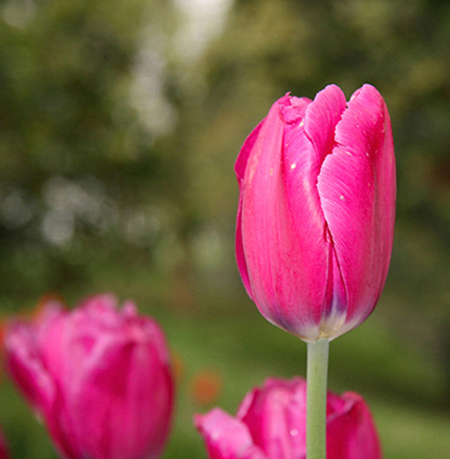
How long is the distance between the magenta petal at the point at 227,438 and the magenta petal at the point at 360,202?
90 millimetres


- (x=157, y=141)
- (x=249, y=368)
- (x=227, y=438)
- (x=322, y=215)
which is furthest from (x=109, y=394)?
(x=249, y=368)

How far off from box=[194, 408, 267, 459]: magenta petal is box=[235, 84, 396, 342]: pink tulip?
0.08 meters

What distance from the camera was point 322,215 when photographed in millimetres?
339

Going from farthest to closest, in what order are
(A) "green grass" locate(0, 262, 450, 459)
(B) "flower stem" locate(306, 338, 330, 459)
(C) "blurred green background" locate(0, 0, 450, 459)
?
(C) "blurred green background" locate(0, 0, 450, 459) < (A) "green grass" locate(0, 262, 450, 459) < (B) "flower stem" locate(306, 338, 330, 459)

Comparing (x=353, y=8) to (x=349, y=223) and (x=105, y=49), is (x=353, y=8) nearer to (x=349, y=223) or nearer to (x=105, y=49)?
(x=105, y=49)

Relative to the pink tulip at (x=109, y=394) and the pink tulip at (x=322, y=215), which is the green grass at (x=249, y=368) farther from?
the pink tulip at (x=322, y=215)

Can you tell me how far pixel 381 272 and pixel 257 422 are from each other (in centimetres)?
14

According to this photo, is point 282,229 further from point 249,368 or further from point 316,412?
point 249,368

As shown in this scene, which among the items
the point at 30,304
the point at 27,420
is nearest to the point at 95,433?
the point at 27,420

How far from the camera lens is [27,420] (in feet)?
6.74

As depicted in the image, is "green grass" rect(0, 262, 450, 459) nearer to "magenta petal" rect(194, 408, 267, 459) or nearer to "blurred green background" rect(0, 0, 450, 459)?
"blurred green background" rect(0, 0, 450, 459)

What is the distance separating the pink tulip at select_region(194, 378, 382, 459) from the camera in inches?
14.6

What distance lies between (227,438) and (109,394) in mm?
170

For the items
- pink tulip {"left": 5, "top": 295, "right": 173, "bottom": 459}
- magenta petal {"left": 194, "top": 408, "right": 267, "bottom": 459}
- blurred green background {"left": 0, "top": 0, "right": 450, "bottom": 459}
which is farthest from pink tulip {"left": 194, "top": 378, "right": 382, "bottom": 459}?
blurred green background {"left": 0, "top": 0, "right": 450, "bottom": 459}
